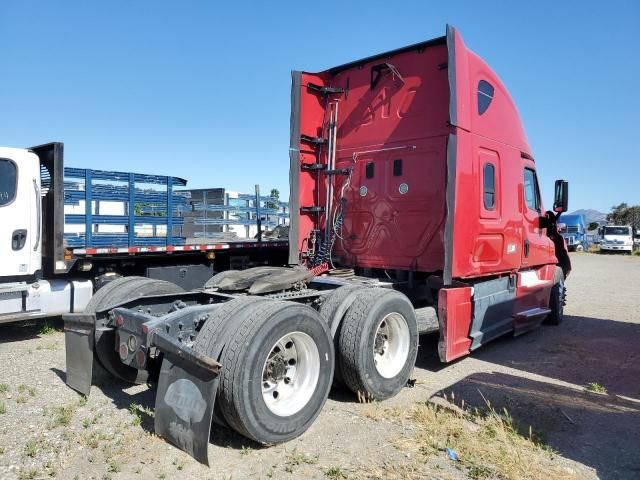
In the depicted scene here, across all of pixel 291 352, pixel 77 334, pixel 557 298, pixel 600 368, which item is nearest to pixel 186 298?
pixel 77 334

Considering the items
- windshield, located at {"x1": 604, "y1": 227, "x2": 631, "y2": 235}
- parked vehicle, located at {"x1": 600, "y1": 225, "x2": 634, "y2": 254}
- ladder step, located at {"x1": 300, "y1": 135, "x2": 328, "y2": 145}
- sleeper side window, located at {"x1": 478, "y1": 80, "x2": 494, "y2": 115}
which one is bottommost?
parked vehicle, located at {"x1": 600, "y1": 225, "x2": 634, "y2": 254}

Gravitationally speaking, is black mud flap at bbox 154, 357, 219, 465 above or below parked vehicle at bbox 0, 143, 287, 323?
below

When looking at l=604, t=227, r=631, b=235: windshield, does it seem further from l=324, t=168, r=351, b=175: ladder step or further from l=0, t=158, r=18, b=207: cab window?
l=0, t=158, r=18, b=207: cab window

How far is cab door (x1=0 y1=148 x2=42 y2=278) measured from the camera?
20.5ft

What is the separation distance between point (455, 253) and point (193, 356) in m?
3.34

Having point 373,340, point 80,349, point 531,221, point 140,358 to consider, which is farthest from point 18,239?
point 531,221

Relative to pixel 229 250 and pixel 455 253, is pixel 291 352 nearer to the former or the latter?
pixel 455 253

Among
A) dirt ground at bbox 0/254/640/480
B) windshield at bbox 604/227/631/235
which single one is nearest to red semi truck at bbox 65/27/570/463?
dirt ground at bbox 0/254/640/480

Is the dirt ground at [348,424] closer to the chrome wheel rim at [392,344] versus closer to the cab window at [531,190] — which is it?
the chrome wheel rim at [392,344]

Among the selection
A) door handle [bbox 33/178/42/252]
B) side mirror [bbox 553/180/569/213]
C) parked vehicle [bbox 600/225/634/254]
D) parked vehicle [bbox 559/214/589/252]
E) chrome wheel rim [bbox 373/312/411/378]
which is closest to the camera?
chrome wheel rim [bbox 373/312/411/378]

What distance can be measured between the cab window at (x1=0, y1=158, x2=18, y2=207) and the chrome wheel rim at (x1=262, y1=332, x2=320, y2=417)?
464 cm

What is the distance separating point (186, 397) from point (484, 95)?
501 centimetres

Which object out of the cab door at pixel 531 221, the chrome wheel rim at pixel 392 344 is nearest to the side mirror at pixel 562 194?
the cab door at pixel 531 221

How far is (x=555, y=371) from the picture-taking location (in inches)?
227
